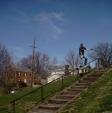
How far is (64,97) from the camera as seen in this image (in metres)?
16.9

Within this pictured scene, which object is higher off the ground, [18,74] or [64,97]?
[18,74]

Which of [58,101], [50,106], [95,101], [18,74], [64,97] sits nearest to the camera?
[95,101]

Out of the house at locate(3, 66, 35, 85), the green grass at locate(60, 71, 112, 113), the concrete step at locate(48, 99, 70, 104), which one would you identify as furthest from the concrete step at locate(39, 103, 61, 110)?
the house at locate(3, 66, 35, 85)

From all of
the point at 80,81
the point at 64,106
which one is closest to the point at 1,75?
the point at 80,81

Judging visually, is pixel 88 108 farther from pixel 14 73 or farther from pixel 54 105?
pixel 14 73

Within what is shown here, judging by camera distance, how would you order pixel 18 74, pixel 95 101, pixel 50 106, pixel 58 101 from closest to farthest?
pixel 95 101 < pixel 50 106 < pixel 58 101 < pixel 18 74

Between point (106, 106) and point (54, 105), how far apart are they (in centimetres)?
370

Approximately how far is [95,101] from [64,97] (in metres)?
2.98

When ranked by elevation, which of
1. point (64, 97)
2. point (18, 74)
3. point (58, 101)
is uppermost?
point (18, 74)

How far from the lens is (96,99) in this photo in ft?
48.2

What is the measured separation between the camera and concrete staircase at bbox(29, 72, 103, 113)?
49.4 ft

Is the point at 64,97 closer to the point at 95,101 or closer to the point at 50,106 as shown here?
the point at 50,106

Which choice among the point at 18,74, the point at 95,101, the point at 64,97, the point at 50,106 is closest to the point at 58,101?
the point at 64,97

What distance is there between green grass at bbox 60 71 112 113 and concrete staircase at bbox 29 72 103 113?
0.54 meters
